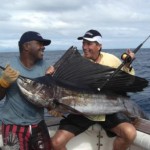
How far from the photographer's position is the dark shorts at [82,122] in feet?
11.6

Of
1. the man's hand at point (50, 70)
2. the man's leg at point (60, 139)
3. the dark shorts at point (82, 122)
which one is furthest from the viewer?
the dark shorts at point (82, 122)

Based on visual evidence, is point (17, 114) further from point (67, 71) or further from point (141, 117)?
point (141, 117)

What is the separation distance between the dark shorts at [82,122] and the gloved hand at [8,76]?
3.02ft

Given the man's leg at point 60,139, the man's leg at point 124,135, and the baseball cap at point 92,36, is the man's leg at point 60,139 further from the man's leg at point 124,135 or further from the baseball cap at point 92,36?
the baseball cap at point 92,36

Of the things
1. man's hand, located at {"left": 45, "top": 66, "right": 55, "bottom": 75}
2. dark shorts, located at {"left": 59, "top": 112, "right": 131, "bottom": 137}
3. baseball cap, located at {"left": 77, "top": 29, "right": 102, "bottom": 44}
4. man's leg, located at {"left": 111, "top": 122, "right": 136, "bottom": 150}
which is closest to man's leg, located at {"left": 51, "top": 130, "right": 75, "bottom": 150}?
dark shorts, located at {"left": 59, "top": 112, "right": 131, "bottom": 137}

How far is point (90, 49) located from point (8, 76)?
3.59 feet

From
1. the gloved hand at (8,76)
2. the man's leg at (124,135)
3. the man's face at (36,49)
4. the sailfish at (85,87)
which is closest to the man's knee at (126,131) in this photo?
the man's leg at (124,135)

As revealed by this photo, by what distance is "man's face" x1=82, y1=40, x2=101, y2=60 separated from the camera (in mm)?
3582

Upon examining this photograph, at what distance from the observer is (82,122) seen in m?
3.58

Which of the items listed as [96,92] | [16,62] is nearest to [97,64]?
[96,92]

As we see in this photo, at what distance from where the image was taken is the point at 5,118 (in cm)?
299

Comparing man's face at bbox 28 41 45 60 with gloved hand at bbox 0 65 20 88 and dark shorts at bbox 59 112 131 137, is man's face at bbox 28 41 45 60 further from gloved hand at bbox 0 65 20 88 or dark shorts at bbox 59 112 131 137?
dark shorts at bbox 59 112 131 137

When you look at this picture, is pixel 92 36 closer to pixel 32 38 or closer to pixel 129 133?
pixel 32 38

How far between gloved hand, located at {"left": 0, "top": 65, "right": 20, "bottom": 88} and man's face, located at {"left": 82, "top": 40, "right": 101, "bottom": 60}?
0.98 metres
